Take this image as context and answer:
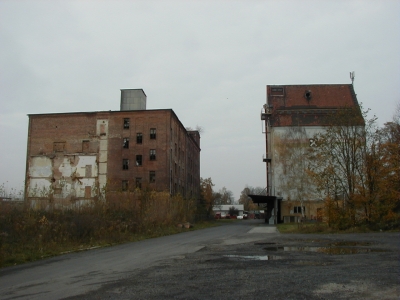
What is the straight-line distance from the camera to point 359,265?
9.73 meters

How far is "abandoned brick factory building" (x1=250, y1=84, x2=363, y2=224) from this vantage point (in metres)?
48.8

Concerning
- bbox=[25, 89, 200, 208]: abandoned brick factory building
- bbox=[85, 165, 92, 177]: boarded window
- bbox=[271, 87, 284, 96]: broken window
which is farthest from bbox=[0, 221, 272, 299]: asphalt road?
bbox=[271, 87, 284, 96]: broken window

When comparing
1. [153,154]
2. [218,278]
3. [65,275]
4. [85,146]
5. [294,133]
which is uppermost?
[294,133]

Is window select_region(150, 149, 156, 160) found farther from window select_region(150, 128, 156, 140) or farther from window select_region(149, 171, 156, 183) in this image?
window select_region(149, 171, 156, 183)

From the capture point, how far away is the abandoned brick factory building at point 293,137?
160 feet

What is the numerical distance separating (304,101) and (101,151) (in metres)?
30.4

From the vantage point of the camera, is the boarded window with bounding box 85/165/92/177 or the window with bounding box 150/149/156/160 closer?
the window with bounding box 150/149/156/160

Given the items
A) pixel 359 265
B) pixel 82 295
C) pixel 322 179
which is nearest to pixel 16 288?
pixel 82 295

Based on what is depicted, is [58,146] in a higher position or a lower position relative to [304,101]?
lower

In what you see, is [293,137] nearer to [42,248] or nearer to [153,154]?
[153,154]

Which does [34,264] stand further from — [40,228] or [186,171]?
[186,171]

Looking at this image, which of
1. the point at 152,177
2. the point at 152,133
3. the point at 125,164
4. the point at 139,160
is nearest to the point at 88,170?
the point at 125,164

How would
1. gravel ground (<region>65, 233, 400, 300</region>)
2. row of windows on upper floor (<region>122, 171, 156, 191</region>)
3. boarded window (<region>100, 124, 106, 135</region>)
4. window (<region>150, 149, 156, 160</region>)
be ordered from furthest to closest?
boarded window (<region>100, 124, 106, 135</region>), window (<region>150, 149, 156, 160</region>), row of windows on upper floor (<region>122, 171, 156, 191</region>), gravel ground (<region>65, 233, 400, 300</region>)

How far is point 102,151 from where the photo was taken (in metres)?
51.0
